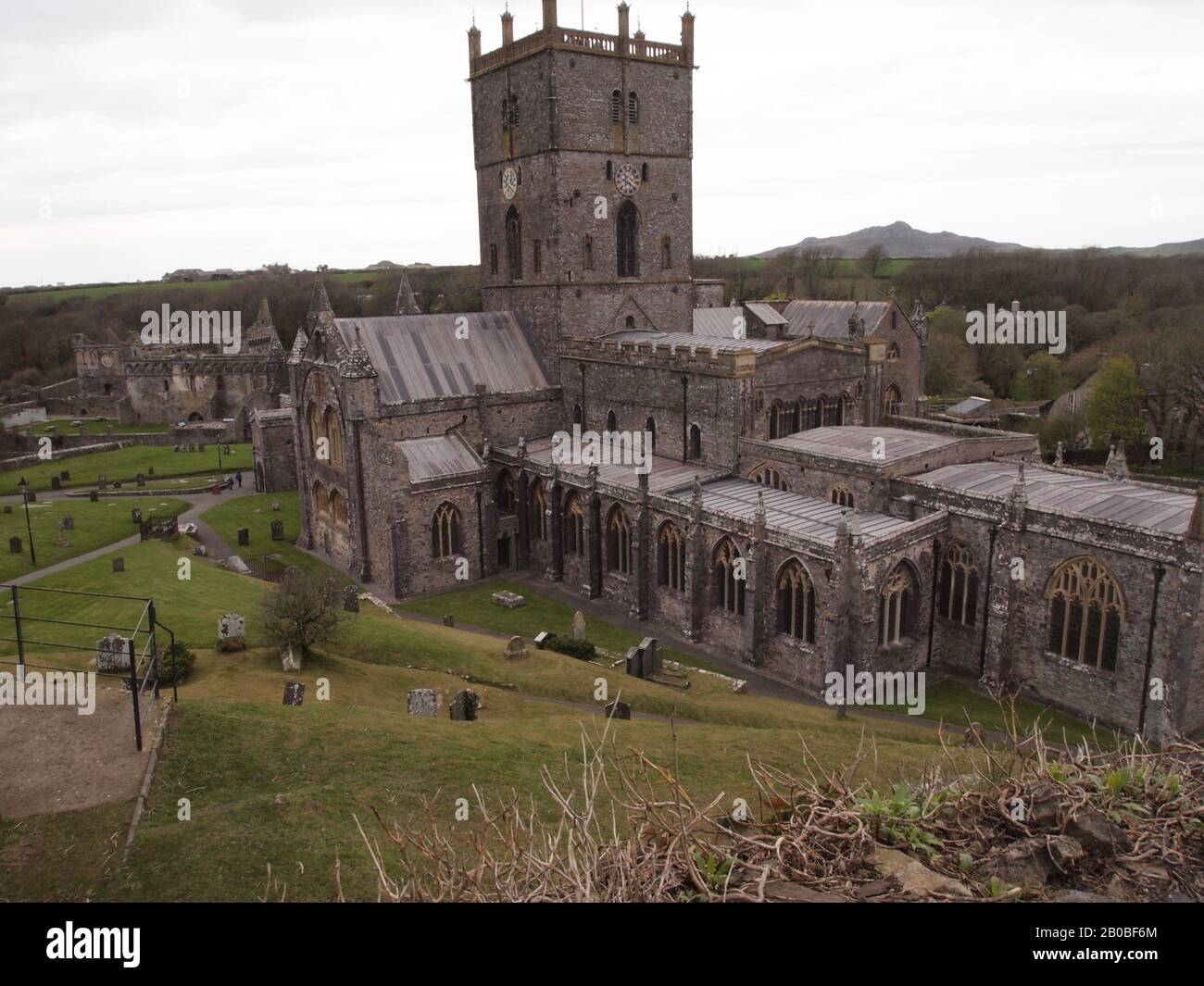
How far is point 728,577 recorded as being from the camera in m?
30.1

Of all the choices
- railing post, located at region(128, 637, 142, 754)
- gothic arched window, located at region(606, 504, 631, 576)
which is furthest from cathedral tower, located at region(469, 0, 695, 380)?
railing post, located at region(128, 637, 142, 754)

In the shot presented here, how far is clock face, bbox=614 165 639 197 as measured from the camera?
135ft

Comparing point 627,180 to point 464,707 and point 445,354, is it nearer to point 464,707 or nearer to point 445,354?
point 445,354

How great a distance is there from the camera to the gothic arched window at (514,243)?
141 ft

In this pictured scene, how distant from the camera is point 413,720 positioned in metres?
20.3

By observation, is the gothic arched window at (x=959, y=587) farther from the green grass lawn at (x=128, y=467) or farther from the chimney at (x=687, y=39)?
the green grass lawn at (x=128, y=467)

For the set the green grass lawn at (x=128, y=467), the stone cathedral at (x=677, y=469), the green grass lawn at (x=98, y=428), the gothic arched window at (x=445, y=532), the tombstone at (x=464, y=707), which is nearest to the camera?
the tombstone at (x=464, y=707)

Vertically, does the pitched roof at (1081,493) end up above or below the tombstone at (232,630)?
above

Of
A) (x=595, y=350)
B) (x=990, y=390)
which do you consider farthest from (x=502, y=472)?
(x=990, y=390)

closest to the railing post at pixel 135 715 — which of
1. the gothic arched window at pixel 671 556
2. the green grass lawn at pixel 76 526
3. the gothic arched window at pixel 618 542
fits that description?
the gothic arched window at pixel 671 556

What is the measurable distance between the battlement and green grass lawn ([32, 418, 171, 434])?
5619cm

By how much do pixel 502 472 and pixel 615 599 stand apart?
29.6 ft

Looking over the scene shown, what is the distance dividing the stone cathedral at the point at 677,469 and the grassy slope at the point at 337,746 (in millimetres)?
4743

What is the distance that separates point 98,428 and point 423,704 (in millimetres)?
79782
